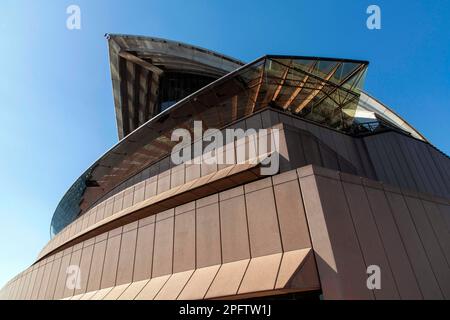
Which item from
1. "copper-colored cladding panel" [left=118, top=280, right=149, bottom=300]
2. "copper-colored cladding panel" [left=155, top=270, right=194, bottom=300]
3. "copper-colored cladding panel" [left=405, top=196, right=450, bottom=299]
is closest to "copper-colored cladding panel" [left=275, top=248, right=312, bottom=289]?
"copper-colored cladding panel" [left=155, top=270, right=194, bottom=300]

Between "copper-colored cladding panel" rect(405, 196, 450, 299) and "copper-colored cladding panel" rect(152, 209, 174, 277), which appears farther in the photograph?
"copper-colored cladding panel" rect(152, 209, 174, 277)

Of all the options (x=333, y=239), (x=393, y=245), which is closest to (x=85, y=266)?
(x=333, y=239)

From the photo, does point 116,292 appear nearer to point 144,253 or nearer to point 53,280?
point 144,253

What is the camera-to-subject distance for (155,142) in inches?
656

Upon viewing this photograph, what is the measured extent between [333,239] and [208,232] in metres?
3.83

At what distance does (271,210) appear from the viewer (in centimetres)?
793

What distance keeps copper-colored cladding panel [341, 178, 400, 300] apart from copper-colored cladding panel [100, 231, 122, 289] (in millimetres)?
8690

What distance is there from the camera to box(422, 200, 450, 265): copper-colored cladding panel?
28.7 ft

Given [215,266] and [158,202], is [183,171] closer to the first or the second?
[158,202]

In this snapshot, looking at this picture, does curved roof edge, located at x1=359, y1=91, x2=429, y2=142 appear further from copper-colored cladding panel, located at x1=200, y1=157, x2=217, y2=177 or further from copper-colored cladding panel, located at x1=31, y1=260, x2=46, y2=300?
copper-colored cladding panel, located at x1=31, y1=260, x2=46, y2=300

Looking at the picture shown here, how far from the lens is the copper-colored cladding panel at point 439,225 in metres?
8.74

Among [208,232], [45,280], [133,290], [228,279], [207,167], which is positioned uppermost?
[207,167]

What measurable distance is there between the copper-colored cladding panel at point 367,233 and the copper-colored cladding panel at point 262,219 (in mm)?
2206

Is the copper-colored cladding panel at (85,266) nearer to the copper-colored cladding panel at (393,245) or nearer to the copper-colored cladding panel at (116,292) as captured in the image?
the copper-colored cladding panel at (116,292)
